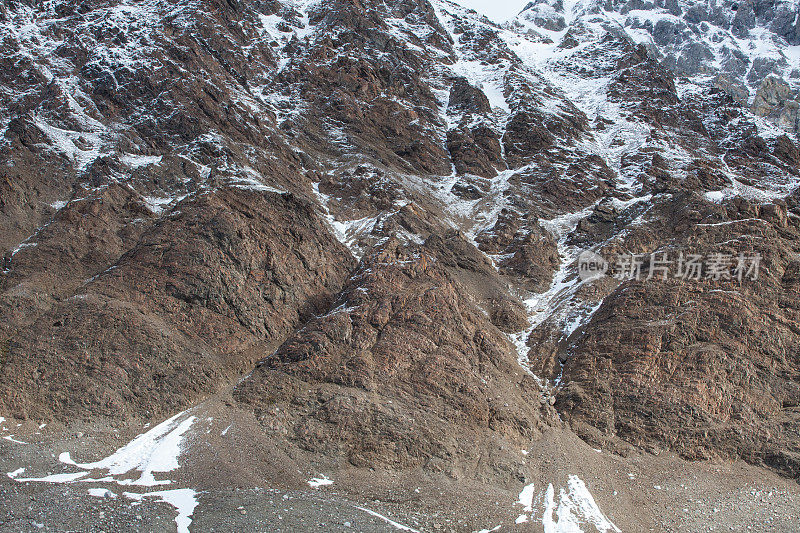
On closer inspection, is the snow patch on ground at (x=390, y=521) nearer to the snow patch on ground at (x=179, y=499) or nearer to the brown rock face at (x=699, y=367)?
the snow patch on ground at (x=179, y=499)

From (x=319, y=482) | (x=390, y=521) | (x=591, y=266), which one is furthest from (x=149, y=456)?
(x=591, y=266)

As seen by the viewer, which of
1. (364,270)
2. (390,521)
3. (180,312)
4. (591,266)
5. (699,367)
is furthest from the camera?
(591,266)

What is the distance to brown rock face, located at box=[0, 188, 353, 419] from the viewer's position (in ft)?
115

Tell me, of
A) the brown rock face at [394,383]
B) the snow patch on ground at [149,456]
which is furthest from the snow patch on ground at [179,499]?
the brown rock face at [394,383]

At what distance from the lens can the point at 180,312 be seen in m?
41.7

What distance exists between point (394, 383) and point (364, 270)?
13.4 meters

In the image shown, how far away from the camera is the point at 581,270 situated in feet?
208

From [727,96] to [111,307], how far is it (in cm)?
13787

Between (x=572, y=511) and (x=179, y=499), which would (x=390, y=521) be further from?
(x=572, y=511)

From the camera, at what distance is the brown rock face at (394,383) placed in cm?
3319

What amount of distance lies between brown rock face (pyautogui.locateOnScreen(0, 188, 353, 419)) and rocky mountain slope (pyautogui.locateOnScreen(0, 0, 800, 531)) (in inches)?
7.5

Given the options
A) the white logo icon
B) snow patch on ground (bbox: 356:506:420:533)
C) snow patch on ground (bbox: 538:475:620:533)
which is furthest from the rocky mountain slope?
snow patch on ground (bbox: 356:506:420:533)

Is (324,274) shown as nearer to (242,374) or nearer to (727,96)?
(242,374)

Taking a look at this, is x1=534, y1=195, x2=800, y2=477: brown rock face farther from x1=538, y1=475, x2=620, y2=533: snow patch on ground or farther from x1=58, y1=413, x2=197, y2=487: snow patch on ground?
x1=58, y1=413, x2=197, y2=487: snow patch on ground
